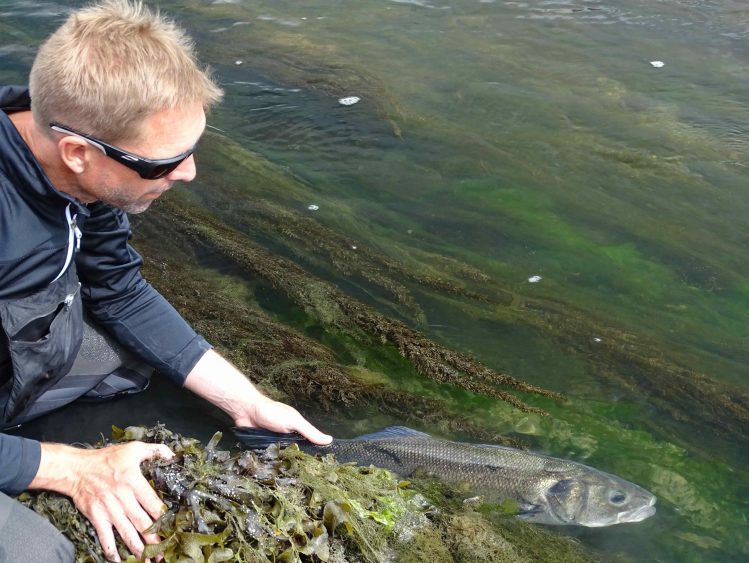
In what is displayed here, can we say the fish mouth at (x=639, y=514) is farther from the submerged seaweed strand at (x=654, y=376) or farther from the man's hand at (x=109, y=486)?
the man's hand at (x=109, y=486)

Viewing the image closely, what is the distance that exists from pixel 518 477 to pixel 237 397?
5.33 ft

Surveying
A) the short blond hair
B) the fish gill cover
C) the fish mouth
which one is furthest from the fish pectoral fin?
the short blond hair

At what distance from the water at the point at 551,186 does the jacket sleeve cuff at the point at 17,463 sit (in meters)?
1.53

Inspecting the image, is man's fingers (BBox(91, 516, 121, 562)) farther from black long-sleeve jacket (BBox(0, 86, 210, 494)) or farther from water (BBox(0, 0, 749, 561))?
water (BBox(0, 0, 749, 561))

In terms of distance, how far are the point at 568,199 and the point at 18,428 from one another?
5.24m

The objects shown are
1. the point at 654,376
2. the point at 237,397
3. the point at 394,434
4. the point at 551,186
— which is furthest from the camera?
the point at 551,186

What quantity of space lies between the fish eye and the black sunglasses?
292cm

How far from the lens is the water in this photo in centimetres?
493

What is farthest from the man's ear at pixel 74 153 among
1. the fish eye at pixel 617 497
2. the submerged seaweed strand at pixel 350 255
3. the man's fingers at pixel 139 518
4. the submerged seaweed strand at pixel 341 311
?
the submerged seaweed strand at pixel 350 255

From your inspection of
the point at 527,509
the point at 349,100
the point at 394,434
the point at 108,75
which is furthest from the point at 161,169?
the point at 349,100

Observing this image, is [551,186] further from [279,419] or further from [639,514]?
[279,419]

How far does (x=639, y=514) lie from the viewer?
4.33 m

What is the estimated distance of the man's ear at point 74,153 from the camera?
2871mm

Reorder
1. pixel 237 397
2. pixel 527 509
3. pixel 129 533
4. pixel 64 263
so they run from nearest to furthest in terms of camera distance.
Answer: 1. pixel 129 533
2. pixel 64 263
3. pixel 237 397
4. pixel 527 509
